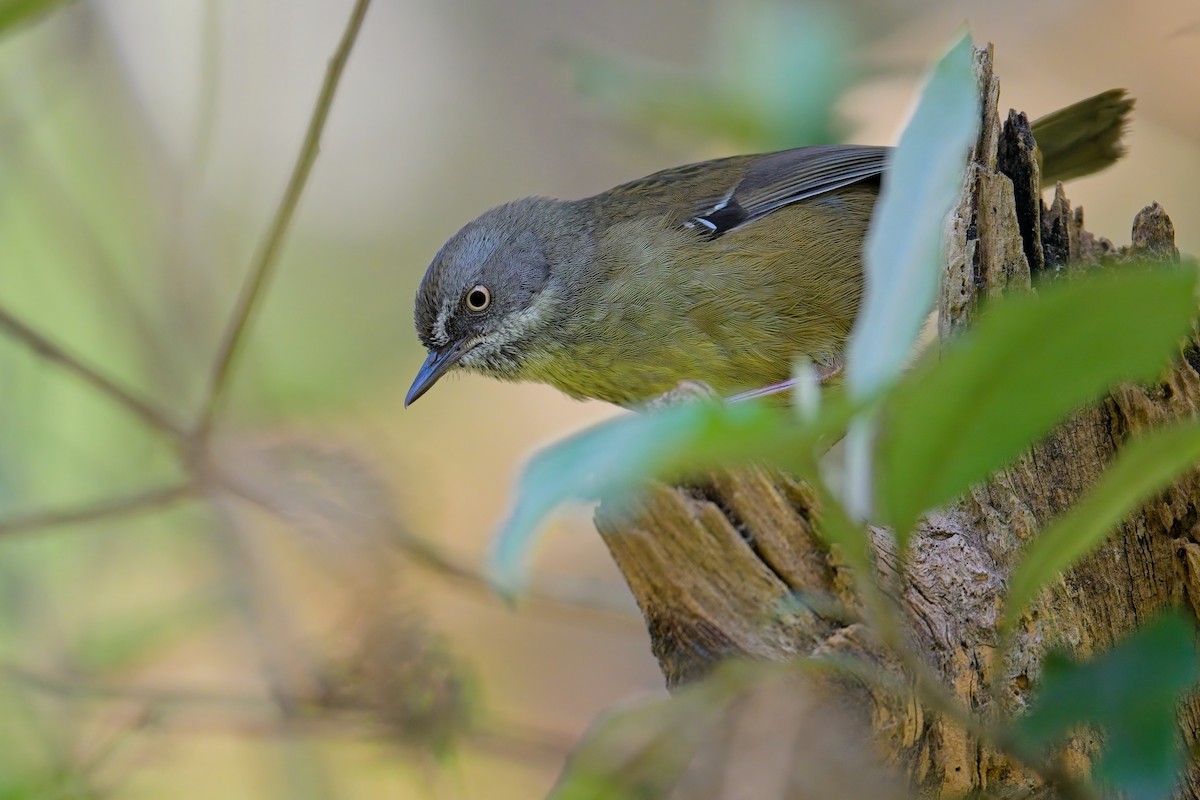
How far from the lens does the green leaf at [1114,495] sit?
44.6 inches

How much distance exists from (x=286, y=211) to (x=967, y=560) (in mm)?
1861

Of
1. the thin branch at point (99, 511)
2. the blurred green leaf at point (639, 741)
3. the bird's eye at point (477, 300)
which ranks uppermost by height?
the bird's eye at point (477, 300)

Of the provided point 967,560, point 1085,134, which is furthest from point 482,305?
point 967,560

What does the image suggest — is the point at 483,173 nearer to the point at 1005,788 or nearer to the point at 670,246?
the point at 670,246

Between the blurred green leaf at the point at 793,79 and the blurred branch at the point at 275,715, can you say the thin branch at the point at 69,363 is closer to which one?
the blurred branch at the point at 275,715

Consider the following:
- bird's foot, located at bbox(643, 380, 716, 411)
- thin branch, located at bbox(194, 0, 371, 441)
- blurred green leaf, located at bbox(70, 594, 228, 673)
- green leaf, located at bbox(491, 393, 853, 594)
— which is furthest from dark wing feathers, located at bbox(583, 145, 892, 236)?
green leaf, located at bbox(491, 393, 853, 594)

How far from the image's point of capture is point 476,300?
14.6 feet

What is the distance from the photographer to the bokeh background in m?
3.28

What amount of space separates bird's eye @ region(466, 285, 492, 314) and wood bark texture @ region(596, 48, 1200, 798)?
7.46ft

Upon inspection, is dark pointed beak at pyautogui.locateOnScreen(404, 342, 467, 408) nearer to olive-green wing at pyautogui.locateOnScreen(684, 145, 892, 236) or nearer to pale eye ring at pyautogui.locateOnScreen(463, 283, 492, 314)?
pale eye ring at pyautogui.locateOnScreen(463, 283, 492, 314)

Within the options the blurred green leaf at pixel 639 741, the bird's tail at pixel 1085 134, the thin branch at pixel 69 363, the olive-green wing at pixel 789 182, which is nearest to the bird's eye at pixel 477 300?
the olive-green wing at pixel 789 182

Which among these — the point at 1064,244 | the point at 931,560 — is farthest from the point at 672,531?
the point at 1064,244

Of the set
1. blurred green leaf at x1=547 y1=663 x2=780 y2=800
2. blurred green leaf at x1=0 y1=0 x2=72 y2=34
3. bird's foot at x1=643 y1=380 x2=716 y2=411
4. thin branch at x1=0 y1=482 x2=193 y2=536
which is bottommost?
blurred green leaf at x1=547 y1=663 x2=780 y2=800

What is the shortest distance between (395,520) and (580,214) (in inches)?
65.8
